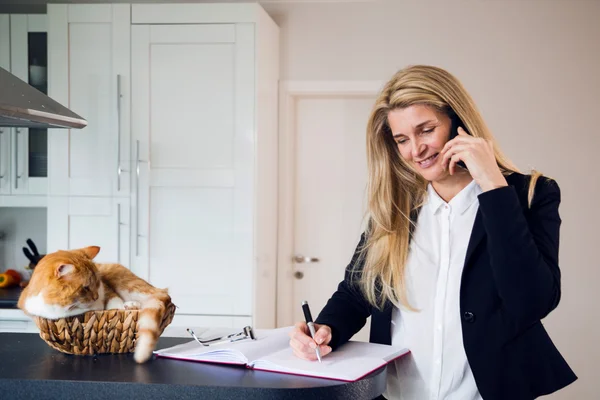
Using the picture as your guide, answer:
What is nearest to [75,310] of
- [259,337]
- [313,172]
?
[259,337]

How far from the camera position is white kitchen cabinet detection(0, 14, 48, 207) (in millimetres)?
3854

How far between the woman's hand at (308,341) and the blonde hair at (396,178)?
0.59 ft

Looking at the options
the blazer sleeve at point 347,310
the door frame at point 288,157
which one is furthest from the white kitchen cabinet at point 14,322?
the blazer sleeve at point 347,310

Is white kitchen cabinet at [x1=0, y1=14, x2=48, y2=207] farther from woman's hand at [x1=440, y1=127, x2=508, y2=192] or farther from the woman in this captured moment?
woman's hand at [x1=440, y1=127, x2=508, y2=192]

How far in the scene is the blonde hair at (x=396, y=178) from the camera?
5.42ft

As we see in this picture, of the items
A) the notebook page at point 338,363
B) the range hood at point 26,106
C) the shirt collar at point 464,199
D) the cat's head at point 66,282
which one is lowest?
the notebook page at point 338,363

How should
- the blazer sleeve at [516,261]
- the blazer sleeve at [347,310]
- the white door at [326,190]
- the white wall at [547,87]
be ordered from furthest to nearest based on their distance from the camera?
the white door at [326,190] → the white wall at [547,87] → the blazer sleeve at [347,310] → the blazer sleeve at [516,261]

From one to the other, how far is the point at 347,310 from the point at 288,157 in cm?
258

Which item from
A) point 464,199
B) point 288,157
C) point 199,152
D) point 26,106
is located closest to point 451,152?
point 464,199

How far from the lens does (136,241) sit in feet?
12.2

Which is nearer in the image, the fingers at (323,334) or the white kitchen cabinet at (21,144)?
the fingers at (323,334)

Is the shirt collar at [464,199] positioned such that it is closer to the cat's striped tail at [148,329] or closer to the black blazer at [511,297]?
the black blazer at [511,297]

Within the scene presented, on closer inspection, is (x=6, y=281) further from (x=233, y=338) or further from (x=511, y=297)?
(x=511, y=297)

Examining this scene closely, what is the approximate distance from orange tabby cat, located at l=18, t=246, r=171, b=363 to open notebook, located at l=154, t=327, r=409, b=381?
0.25 ft
